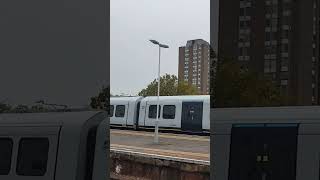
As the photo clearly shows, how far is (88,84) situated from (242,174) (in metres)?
2.48

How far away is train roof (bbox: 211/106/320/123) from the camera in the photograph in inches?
180

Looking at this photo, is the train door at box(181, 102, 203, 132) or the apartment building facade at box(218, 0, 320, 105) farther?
the train door at box(181, 102, 203, 132)

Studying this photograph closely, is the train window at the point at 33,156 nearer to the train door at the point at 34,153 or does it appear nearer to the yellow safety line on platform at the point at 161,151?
the train door at the point at 34,153

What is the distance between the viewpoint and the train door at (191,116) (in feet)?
42.3

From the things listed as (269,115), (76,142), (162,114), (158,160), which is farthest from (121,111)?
(269,115)

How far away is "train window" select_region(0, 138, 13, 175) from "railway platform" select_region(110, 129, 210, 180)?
5.58ft

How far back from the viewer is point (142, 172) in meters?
6.62

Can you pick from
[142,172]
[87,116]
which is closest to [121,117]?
[142,172]

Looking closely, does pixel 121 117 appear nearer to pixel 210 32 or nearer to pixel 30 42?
pixel 30 42

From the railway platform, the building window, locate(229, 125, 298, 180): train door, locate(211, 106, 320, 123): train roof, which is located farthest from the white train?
locate(229, 125, 298, 180): train door

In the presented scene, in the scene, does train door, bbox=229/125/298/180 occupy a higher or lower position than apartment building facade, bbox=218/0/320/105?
lower

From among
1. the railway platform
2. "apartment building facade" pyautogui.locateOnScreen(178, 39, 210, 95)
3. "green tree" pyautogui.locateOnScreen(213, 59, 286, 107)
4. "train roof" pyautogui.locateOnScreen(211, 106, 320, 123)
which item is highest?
"apartment building facade" pyautogui.locateOnScreen(178, 39, 210, 95)

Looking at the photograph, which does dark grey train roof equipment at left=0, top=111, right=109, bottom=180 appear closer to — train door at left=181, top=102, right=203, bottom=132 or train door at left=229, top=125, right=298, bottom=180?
train door at left=229, top=125, right=298, bottom=180

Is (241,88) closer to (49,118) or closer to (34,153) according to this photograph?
(49,118)
